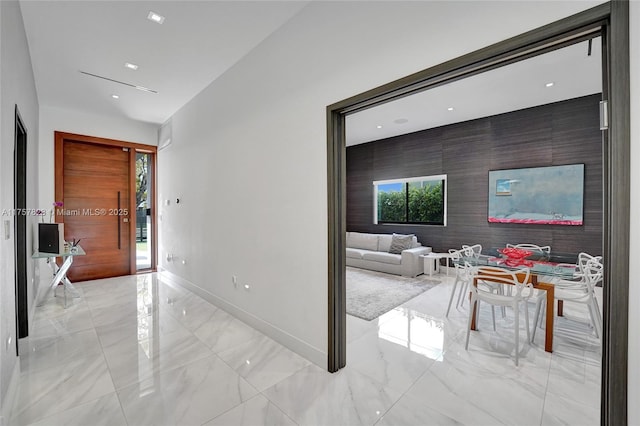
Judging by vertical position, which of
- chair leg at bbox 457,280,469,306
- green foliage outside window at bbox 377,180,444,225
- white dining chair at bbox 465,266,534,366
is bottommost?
chair leg at bbox 457,280,469,306

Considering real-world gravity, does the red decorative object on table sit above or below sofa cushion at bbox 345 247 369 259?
above

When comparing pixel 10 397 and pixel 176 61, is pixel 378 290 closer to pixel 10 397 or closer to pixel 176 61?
pixel 10 397

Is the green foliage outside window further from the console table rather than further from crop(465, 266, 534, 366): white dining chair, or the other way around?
the console table

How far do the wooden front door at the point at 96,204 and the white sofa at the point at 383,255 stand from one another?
15.4ft

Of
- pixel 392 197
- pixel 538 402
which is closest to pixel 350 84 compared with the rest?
pixel 538 402

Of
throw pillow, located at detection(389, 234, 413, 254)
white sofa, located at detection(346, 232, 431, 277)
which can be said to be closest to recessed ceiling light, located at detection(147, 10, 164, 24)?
white sofa, located at detection(346, 232, 431, 277)

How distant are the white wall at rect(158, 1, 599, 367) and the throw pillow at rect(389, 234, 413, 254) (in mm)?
3648

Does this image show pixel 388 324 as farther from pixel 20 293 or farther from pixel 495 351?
pixel 20 293

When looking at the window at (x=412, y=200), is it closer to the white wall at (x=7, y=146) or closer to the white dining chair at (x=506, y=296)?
the white dining chair at (x=506, y=296)

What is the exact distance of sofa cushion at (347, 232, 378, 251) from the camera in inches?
259

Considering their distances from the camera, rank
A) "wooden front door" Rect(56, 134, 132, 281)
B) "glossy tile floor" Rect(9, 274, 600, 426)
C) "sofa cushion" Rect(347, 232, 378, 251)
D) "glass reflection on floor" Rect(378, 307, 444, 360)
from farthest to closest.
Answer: "sofa cushion" Rect(347, 232, 378, 251)
"wooden front door" Rect(56, 134, 132, 281)
"glass reflection on floor" Rect(378, 307, 444, 360)
"glossy tile floor" Rect(9, 274, 600, 426)

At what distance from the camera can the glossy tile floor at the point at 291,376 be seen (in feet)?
6.04

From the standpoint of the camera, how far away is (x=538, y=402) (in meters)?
1.96

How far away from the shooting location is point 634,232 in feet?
3.90
